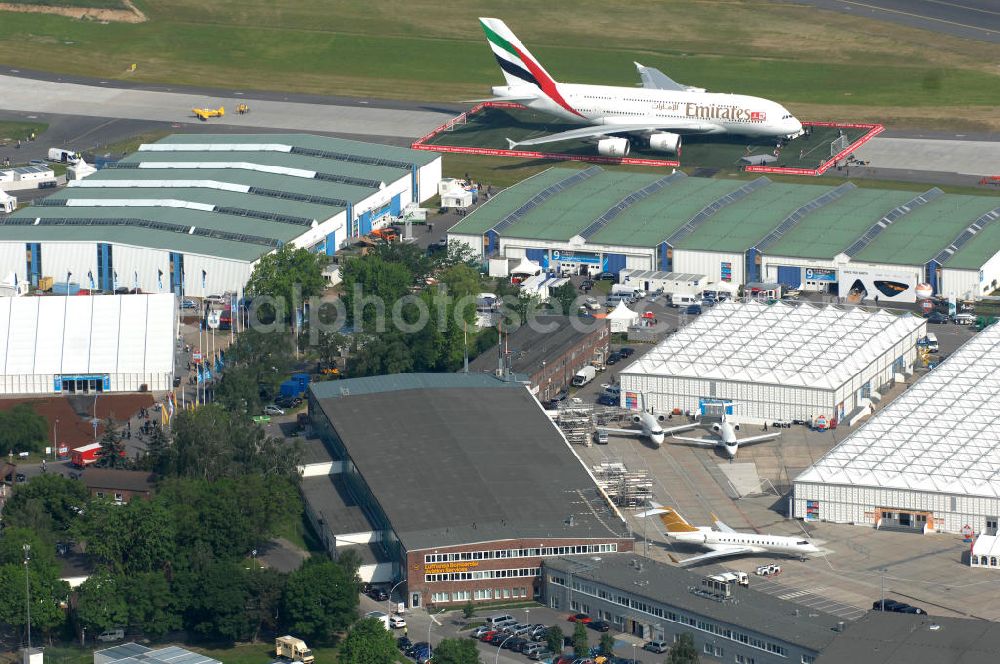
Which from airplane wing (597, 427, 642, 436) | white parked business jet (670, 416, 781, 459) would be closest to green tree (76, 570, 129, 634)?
airplane wing (597, 427, 642, 436)

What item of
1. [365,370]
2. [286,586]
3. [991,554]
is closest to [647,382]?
[365,370]

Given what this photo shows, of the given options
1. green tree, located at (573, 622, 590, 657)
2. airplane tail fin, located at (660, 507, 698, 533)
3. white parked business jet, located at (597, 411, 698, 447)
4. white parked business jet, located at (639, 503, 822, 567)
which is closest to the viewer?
green tree, located at (573, 622, 590, 657)

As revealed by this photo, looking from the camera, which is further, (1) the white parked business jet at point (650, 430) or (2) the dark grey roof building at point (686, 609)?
(1) the white parked business jet at point (650, 430)

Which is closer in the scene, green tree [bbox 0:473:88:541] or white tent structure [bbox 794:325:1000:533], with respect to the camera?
Result: green tree [bbox 0:473:88:541]

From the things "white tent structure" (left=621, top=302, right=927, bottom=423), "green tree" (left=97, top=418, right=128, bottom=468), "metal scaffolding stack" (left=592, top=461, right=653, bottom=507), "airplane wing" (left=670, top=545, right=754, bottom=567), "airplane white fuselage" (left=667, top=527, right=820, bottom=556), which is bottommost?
"airplane wing" (left=670, top=545, right=754, bottom=567)

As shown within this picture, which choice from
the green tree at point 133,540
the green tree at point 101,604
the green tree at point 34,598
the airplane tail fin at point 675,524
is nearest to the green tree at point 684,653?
the airplane tail fin at point 675,524

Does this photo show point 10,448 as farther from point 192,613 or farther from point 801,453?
point 801,453

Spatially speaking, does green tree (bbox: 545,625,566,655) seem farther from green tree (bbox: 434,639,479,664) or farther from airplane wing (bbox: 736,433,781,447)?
airplane wing (bbox: 736,433,781,447)

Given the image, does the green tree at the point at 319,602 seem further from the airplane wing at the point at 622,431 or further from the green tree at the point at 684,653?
the airplane wing at the point at 622,431
